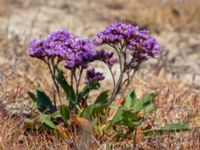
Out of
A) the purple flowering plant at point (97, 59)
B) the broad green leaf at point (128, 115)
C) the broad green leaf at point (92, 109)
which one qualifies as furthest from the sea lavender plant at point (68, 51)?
the broad green leaf at point (128, 115)

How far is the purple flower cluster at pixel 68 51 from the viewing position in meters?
4.14

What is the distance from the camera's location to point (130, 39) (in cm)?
412

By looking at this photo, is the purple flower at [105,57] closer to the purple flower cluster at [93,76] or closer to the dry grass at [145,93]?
the purple flower cluster at [93,76]

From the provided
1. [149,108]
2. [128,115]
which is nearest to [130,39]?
[128,115]

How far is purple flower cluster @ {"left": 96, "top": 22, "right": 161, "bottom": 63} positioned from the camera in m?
4.09

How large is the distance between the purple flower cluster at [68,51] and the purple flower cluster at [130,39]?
0.39 ft

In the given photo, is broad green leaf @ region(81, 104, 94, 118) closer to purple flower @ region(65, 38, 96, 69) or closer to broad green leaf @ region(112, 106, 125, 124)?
broad green leaf @ region(112, 106, 125, 124)

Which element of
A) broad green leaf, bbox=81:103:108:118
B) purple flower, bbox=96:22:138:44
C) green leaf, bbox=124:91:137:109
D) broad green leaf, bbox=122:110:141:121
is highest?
purple flower, bbox=96:22:138:44

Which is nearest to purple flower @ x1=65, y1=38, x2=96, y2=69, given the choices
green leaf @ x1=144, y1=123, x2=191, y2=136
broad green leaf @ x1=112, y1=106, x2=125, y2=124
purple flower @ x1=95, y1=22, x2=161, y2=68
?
purple flower @ x1=95, y1=22, x2=161, y2=68

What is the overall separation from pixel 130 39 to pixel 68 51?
0.42m

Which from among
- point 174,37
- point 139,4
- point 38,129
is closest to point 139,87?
point 38,129

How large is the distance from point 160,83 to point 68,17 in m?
3.68

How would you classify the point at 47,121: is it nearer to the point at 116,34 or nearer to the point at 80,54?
the point at 80,54

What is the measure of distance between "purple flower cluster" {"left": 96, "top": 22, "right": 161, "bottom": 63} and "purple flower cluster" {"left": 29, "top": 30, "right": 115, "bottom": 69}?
0.39ft
